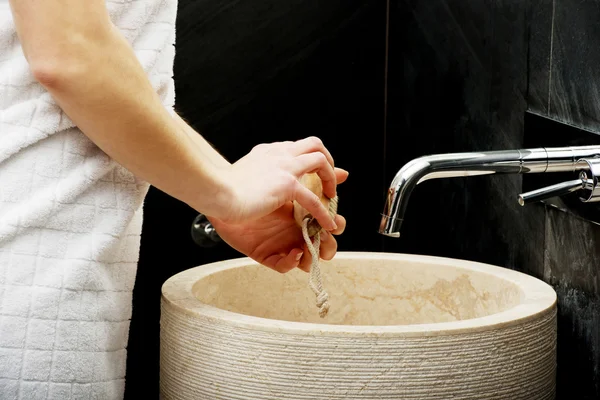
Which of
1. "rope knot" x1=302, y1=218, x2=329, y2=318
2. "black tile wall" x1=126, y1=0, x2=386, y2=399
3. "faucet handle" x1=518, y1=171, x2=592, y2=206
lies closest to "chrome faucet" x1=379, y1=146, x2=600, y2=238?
"faucet handle" x1=518, y1=171, x2=592, y2=206

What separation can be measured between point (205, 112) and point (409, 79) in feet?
1.30

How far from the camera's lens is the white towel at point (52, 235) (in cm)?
81

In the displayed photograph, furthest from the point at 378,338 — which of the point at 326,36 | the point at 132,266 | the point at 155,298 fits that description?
the point at 326,36

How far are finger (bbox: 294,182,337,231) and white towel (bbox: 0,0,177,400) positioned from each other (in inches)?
8.2

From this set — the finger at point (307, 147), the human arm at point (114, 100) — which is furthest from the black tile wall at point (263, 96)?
the human arm at point (114, 100)

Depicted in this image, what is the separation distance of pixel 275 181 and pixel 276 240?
0.64ft

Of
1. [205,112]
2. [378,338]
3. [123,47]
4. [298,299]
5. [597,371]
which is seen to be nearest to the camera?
[123,47]

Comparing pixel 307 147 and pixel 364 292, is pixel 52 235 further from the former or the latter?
pixel 364 292

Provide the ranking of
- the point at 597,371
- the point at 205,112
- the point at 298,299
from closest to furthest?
the point at 597,371
the point at 298,299
the point at 205,112

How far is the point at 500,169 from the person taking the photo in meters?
1.03

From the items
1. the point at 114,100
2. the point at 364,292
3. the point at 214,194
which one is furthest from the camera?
the point at 364,292

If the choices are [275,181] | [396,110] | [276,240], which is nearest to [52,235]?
[275,181]

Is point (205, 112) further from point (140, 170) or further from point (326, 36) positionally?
point (140, 170)

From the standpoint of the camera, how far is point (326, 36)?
1706mm
